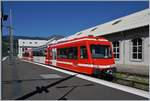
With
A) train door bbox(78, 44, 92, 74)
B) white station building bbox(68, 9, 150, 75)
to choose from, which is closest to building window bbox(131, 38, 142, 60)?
white station building bbox(68, 9, 150, 75)

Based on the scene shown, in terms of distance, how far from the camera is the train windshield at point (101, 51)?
17.9 metres

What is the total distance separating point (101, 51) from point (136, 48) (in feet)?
28.7

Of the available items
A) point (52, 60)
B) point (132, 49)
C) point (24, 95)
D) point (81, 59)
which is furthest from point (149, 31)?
point (24, 95)

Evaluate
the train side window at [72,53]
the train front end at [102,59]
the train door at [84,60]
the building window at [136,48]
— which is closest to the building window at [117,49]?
the building window at [136,48]

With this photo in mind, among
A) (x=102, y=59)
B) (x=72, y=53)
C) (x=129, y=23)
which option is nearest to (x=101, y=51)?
(x=102, y=59)

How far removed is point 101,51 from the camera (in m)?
18.3

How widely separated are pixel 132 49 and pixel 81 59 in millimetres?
9519

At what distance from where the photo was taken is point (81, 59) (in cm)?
1877

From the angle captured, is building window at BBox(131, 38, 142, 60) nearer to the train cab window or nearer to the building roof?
the building roof

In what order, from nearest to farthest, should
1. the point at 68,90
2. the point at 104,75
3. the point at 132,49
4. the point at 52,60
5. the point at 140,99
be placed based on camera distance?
the point at 140,99 < the point at 68,90 < the point at 104,75 < the point at 132,49 < the point at 52,60

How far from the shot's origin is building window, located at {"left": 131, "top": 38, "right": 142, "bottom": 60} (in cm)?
2546

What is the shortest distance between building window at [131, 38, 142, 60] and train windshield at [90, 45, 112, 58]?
7.58m

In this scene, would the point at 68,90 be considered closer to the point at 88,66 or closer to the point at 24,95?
the point at 24,95

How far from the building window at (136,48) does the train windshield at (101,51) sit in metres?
7.58
